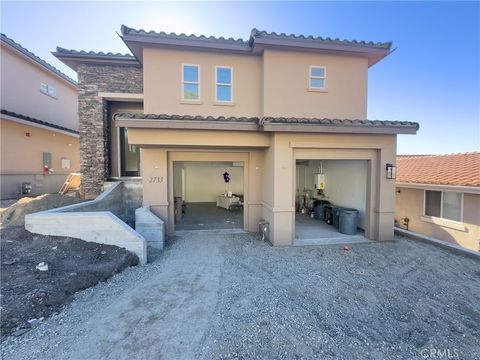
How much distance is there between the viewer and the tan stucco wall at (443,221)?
8.20m

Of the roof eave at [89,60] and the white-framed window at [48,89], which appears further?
the white-framed window at [48,89]

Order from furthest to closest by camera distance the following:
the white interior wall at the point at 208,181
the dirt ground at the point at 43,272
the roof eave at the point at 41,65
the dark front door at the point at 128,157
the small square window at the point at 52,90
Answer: the white interior wall at the point at 208,181, the small square window at the point at 52,90, the roof eave at the point at 41,65, the dark front door at the point at 128,157, the dirt ground at the point at 43,272

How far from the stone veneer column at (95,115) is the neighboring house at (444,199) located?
560 inches

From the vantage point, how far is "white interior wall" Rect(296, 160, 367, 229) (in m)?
8.15

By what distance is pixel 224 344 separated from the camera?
9.23ft

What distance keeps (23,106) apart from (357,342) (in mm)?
17788

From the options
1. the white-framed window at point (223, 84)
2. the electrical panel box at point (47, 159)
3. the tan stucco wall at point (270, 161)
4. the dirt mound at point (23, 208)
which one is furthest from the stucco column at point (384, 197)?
the electrical panel box at point (47, 159)

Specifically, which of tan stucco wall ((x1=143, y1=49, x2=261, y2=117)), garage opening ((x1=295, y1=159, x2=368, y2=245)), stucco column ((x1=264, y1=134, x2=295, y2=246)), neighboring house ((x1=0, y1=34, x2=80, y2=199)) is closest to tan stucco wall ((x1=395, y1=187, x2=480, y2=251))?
garage opening ((x1=295, y1=159, x2=368, y2=245))

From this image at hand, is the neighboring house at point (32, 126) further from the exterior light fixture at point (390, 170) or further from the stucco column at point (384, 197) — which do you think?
the exterior light fixture at point (390, 170)

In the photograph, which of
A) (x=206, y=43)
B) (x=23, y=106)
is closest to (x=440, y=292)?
(x=206, y=43)

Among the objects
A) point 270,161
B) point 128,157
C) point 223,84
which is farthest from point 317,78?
point 128,157

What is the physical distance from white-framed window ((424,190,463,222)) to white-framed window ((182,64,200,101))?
440 inches

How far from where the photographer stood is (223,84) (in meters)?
7.70

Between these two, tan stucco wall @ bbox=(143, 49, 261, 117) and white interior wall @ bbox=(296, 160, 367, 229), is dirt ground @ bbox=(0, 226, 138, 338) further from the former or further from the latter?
white interior wall @ bbox=(296, 160, 367, 229)
